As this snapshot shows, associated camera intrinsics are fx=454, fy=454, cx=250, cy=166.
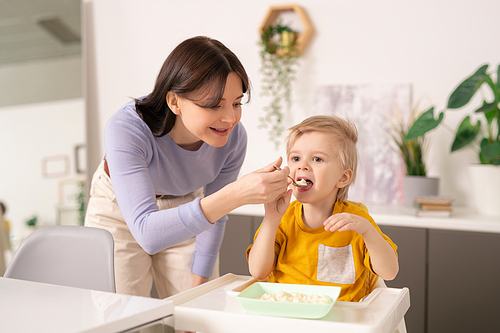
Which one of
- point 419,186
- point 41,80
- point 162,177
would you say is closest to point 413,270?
point 419,186

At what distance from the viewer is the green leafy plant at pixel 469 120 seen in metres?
2.35

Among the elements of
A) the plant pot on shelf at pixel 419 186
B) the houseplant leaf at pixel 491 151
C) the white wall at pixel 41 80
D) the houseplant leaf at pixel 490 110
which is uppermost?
the white wall at pixel 41 80

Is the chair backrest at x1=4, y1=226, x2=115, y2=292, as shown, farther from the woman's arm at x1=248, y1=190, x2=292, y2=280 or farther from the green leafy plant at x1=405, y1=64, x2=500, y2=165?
the green leafy plant at x1=405, y1=64, x2=500, y2=165

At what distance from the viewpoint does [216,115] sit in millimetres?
1312

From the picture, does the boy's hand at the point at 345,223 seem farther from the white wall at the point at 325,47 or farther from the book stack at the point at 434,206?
the white wall at the point at 325,47

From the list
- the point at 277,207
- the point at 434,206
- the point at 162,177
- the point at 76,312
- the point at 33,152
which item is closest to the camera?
the point at 76,312

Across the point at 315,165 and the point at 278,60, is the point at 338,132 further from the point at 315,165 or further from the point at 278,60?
the point at 278,60

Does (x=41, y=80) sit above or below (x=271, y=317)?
above

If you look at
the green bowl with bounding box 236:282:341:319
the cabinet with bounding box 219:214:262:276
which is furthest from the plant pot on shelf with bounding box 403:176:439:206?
the green bowl with bounding box 236:282:341:319

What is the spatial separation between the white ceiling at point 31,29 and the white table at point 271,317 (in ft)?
10.2

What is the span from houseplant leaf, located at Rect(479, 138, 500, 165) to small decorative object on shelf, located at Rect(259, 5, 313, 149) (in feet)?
4.16

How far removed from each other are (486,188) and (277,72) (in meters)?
1.52

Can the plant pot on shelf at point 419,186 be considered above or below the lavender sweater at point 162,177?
below

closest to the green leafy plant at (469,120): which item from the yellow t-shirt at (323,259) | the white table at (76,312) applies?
the yellow t-shirt at (323,259)
